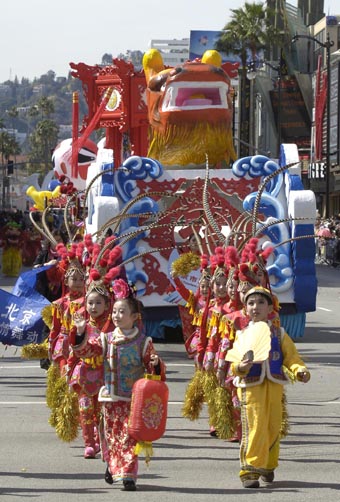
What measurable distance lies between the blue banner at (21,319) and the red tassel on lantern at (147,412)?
5.11 meters

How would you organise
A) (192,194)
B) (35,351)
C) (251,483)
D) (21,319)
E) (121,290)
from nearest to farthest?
(251,483) → (121,290) → (35,351) → (21,319) → (192,194)

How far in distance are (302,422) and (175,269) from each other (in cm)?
277

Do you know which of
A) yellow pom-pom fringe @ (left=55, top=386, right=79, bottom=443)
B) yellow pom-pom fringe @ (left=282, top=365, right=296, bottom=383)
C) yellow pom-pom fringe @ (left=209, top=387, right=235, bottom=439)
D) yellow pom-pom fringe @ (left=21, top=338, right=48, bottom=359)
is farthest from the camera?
yellow pom-pom fringe @ (left=21, top=338, right=48, bottom=359)

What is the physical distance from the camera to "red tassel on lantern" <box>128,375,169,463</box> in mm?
9328

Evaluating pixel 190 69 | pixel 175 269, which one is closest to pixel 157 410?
pixel 175 269

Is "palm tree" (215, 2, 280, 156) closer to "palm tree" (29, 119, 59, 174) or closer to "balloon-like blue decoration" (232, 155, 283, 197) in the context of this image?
"balloon-like blue decoration" (232, 155, 283, 197)

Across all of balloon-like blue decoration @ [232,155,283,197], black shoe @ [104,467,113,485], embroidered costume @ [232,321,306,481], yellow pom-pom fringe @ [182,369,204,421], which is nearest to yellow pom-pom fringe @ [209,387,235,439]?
yellow pom-pom fringe @ [182,369,204,421]

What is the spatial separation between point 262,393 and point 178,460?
→ 53.4 inches

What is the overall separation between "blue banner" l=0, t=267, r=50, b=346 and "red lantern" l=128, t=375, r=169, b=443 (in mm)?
5127

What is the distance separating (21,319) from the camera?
1459cm

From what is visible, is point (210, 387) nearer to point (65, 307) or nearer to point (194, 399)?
point (194, 399)

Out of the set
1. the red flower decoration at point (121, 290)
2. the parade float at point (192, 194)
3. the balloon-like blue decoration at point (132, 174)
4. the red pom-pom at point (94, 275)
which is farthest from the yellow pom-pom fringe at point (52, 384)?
the balloon-like blue decoration at point (132, 174)

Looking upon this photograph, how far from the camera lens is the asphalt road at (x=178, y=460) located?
30.9 ft

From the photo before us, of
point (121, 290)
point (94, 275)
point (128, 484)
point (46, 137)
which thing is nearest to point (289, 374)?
point (121, 290)
